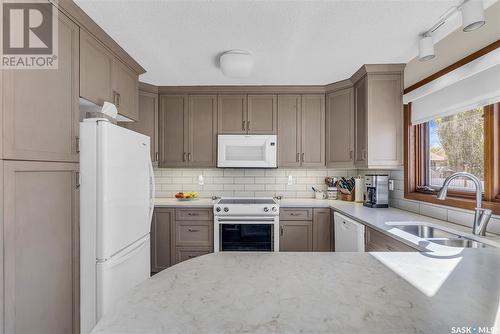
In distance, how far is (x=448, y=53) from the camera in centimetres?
187

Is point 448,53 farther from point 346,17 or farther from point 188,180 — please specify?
point 188,180

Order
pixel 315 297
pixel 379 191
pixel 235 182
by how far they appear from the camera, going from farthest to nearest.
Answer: pixel 235 182 < pixel 379 191 < pixel 315 297

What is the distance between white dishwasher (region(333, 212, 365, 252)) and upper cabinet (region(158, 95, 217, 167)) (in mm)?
1605

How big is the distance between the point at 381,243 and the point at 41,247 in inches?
84.2

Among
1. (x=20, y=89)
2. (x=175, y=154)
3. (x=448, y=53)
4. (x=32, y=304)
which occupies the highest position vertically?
(x=448, y=53)

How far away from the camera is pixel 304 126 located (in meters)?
3.06

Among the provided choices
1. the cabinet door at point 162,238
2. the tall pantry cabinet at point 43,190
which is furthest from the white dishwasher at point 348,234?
the tall pantry cabinet at point 43,190

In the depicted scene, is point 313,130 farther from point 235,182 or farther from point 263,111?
point 235,182

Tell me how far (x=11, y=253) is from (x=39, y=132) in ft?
2.00

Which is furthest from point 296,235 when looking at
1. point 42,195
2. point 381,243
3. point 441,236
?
point 42,195

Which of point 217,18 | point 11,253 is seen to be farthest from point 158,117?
point 11,253

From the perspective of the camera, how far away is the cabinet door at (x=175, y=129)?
10.0 ft

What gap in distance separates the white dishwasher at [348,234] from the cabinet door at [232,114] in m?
1.52

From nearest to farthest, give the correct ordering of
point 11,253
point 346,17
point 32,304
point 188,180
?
point 11,253, point 32,304, point 346,17, point 188,180
